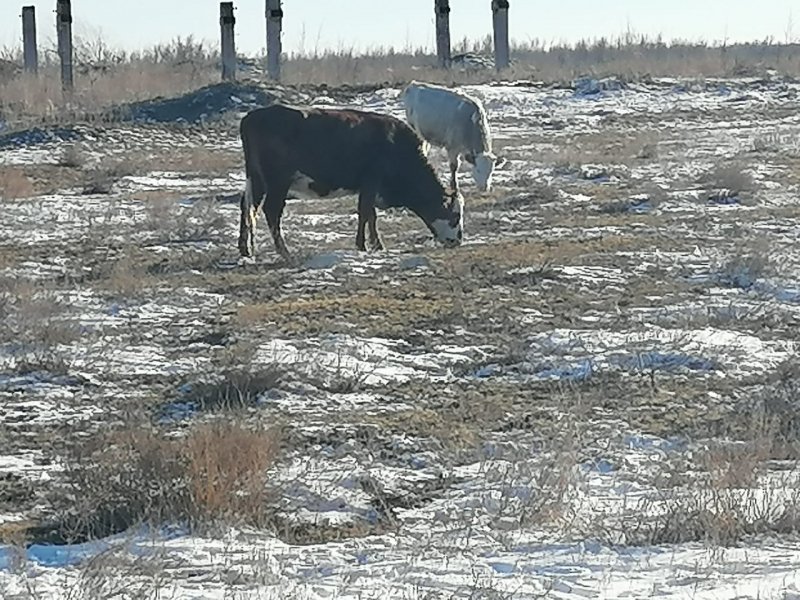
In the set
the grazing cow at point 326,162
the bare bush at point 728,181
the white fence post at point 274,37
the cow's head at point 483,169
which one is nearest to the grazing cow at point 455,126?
the cow's head at point 483,169

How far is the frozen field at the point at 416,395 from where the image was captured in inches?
224

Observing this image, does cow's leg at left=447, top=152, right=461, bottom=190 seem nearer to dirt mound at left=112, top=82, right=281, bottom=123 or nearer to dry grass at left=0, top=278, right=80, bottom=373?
dry grass at left=0, top=278, right=80, bottom=373

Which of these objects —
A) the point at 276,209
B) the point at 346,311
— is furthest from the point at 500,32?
the point at 346,311

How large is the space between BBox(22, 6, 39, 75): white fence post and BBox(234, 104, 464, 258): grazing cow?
21.5m

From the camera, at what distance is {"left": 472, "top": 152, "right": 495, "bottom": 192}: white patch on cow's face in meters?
18.5

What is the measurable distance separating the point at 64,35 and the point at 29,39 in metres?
2.72

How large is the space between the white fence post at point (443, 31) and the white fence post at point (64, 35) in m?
9.45

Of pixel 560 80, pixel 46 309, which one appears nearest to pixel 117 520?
pixel 46 309

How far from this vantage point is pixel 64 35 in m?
32.8

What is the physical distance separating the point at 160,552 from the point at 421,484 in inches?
67.6

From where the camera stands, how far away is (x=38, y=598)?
202 inches

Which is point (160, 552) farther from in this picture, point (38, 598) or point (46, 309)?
point (46, 309)

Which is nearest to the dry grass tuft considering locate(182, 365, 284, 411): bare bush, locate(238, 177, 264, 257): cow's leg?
locate(238, 177, 264, 257): cow's leg

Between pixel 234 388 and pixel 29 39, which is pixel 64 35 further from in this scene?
pixel 234 388
